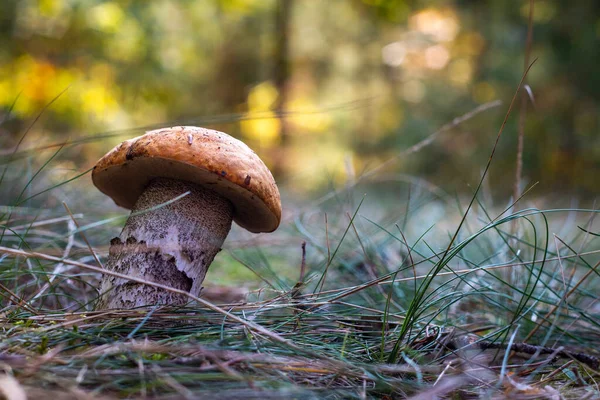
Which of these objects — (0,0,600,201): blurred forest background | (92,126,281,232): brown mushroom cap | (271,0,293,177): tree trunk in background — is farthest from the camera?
(271,0,293,177): tree trunk in background

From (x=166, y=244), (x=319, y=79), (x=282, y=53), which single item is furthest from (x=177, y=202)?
(x=319, y=79)

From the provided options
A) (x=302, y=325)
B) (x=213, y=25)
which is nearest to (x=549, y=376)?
(x=302, y=325)

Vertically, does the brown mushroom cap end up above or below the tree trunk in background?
below

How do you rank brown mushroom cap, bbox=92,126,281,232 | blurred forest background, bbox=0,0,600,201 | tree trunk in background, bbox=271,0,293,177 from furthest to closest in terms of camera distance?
tree trunk in background, bbox=271,0,293,177
blurred forest background, bbox=0,0,600,201
brown mushroom cap, bbox=92,126,281,232

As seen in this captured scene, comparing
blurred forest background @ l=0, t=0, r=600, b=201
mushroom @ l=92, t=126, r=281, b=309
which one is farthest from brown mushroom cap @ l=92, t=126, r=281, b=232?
blurred forest background @ l=0, t=0, r=600, b=201

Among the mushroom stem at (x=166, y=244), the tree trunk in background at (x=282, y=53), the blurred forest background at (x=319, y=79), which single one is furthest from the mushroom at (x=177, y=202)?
the tree trunk in background at (x=282, y=53)

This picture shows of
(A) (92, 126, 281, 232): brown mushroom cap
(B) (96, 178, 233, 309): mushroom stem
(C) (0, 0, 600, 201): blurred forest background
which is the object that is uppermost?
(C) (0, 0, 600, 201): blurred forest background

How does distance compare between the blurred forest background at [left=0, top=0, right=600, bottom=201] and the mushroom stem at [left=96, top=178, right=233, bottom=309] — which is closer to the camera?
the mushroom stem at [left=96, top=178, right=233, bottom=309]

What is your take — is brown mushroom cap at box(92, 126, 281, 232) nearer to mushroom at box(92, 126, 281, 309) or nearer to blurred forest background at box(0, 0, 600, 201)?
mushroom at box(92, 126, 281, 309)
